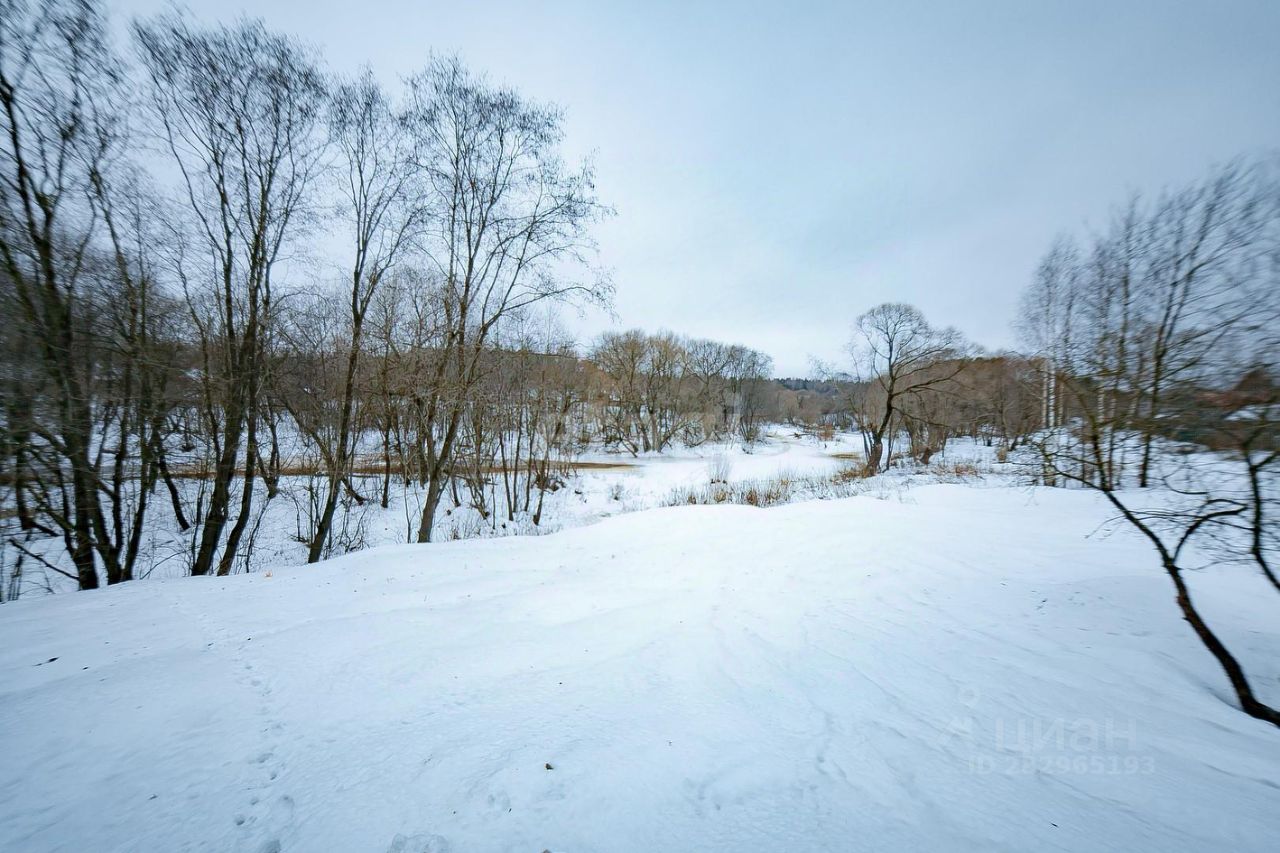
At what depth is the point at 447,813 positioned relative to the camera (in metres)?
2.04

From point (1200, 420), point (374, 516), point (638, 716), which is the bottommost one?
point (374, 516)

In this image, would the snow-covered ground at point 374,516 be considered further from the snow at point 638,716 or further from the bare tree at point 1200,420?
the bare tree at point 1200,420

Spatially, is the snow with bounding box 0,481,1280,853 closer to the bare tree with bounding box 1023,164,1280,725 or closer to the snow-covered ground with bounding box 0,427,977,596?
the bare tree with bounding box 1023,164,1280,725

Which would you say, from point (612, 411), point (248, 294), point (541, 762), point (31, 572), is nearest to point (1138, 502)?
point (541, 762)

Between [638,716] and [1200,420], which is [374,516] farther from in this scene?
[1200,420]

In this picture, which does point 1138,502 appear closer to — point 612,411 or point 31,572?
point 31,572

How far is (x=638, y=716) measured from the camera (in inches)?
111

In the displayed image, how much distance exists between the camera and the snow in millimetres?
2000

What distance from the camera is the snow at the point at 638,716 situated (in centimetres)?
200

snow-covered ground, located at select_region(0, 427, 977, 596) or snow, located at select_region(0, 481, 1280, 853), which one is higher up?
snow, located at select_region(0, 481, 1280, 853)

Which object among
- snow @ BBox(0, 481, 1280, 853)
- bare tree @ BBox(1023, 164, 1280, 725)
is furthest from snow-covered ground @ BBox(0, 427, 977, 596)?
bare tree @ BBox(1023, 164, 1280, 725)

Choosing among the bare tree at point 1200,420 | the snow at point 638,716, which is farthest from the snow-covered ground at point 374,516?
the bare tree at point 1200,420

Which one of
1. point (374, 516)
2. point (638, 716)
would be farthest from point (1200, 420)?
point (374, 516)

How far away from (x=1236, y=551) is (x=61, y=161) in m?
15.6
